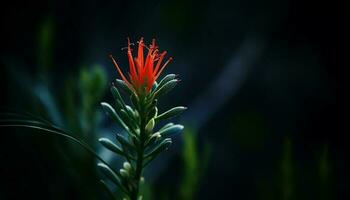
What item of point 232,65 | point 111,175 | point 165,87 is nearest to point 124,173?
point 111,175

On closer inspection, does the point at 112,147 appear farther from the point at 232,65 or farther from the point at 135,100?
the point at 232,65

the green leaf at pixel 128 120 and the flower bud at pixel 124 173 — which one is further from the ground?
the green leaf at pixel 128 120

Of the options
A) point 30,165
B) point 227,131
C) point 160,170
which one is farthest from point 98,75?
point 227,131

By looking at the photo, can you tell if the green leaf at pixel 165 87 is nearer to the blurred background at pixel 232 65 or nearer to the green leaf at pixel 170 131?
the green leaf at pixel 170 131

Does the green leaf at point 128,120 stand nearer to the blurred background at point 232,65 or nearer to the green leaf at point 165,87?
the green leaf at point 165,87

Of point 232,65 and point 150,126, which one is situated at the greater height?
point 232,65

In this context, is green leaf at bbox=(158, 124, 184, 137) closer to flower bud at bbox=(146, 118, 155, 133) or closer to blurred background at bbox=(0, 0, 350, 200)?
flower bud at bbox=(146, 118, 155, 133)

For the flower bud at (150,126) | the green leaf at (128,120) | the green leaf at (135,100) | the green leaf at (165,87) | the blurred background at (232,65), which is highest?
the blurred background at (232,65)

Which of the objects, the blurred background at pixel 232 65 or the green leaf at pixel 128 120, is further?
the blurred background at pixel 232 65

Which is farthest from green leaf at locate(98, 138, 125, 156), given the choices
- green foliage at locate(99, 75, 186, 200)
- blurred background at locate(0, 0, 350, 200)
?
blurred background at locate(0, 0, 350, 200)

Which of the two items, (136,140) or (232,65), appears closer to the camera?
(136,140)

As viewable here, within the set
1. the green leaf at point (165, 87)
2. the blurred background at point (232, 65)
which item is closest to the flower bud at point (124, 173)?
the green leaf at point (165, 87)
